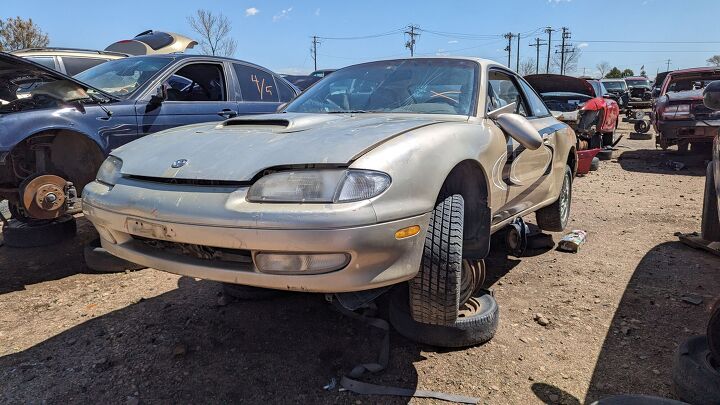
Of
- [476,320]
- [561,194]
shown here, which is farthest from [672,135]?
[476,320]

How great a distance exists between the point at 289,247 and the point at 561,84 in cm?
869

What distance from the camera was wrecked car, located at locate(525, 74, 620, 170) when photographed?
8000 mm

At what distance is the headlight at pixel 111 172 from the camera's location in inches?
94.6

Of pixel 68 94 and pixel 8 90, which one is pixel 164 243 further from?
pixel 8 90

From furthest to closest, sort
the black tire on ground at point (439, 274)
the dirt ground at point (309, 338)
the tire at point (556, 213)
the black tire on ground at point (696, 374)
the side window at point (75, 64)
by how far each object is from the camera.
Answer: the side window at point (75, 64), the tire at point (556, 213), the dirt ground at point (309, 338), the black tire on ground at point (439, 274), the black tire on ground at point (696, 374)

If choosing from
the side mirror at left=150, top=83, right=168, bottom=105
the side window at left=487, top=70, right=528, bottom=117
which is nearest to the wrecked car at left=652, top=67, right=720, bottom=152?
the side window at left=487, top=70, right=528, bottom=117

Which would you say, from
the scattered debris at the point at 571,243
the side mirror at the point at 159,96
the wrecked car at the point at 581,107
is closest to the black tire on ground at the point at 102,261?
the side mirror at the point at 159,96

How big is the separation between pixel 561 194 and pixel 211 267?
11.1 feet

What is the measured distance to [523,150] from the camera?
319 cm

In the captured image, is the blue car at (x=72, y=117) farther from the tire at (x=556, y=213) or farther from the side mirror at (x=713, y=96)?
the side mirror at (x=713, y=96)

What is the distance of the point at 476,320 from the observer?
8.54 feet

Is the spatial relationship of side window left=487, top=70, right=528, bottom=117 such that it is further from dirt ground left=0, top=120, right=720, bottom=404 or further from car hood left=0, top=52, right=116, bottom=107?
car hood left=0, top=52, right=116, bottom=107

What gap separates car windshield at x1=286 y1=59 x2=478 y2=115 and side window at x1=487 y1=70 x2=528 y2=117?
194mm

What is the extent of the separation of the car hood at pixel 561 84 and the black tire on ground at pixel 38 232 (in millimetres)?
7903
